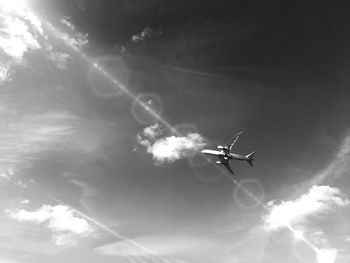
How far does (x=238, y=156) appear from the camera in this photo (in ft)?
553

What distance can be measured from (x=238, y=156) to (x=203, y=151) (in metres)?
16.9

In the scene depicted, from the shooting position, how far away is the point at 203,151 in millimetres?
175750
